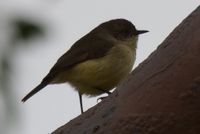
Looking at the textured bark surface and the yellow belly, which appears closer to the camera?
the textured bark surface

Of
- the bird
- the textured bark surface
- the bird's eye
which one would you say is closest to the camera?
the textured bark surface

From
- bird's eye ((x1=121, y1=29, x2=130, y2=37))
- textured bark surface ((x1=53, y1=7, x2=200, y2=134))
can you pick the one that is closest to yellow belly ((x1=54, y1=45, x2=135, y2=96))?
bird's eye ((x1=121, y1=29, x2=130, y2=37))

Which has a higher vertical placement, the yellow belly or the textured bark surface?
the yellow belly

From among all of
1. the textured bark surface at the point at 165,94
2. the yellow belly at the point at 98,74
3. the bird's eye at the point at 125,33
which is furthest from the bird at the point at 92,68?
the textured bark surface at the point at 165,94

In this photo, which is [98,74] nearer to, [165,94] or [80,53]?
[80,53]

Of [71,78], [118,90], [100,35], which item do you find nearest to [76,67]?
[71,78]

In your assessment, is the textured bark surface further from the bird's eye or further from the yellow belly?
the bird's eye
